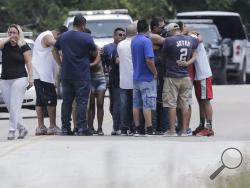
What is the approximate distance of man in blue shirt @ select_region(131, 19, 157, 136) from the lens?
1588 cm

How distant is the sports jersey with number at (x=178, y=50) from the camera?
632 inches

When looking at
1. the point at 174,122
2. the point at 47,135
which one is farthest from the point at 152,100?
the point at 47,135

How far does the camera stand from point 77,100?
16.2 m

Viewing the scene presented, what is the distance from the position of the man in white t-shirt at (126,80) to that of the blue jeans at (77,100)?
566 millimetres

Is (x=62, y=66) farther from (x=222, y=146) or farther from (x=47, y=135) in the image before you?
(x=222, y=146)

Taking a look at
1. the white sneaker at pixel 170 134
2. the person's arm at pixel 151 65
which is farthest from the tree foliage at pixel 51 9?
the person's arm at pixel 151 65

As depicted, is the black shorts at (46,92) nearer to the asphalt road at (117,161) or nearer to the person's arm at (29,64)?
the asphalt road at (117,161)

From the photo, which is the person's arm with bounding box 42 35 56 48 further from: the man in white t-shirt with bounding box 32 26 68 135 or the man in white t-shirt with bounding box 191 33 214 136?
the man in white t-shirt with bounding box 191 33 214 136

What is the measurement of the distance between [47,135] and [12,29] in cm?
180

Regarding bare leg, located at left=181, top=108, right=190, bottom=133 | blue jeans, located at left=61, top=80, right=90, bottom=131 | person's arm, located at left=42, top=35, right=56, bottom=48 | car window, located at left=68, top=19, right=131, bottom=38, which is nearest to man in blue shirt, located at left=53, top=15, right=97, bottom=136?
blue jeans, located at left=61, top=80, right=90, bottom=131

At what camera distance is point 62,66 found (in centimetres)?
1630

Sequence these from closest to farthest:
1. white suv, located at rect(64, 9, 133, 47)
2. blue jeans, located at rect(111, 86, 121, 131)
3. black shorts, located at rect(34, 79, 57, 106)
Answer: black shorts, located at rect(34, 79, 57, 106)
blue jeans, located at rect(111, 86, 121, 131)
white suv, located at rect(64, 9, 133, 47)

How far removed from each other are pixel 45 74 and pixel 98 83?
2.72 ft

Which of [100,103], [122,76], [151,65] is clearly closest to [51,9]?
[100,103]
